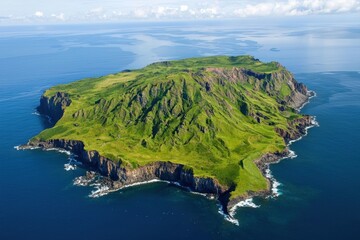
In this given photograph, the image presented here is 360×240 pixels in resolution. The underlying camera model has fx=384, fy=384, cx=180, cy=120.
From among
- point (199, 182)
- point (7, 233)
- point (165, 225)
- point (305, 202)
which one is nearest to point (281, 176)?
point (305, 202)

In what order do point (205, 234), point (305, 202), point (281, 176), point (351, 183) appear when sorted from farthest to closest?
point (281, 176) → point (351, 183) → point (305, 202) → point (205, 234)

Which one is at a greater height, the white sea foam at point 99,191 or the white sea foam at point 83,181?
the white sea foam at point 83,181

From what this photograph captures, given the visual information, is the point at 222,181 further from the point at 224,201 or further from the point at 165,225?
the point at 165,225

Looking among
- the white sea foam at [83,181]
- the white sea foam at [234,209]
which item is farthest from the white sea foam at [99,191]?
the white sea foam at [234,209]

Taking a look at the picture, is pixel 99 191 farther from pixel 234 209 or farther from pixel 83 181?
pixel 234 209

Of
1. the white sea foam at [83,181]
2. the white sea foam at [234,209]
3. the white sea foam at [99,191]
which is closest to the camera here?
the white sea foam at [234,209]

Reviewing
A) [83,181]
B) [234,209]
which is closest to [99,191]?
[83,181]

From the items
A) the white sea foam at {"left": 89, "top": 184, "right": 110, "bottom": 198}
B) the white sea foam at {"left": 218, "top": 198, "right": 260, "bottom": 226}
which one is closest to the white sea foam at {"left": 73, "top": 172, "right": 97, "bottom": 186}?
the white sea foam at {"left": 89, "top": 184, "right": 110, "bottom": 198}

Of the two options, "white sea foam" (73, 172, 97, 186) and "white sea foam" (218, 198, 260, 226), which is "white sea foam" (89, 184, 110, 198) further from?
"white sea foam" (218, 198, 260, 226)

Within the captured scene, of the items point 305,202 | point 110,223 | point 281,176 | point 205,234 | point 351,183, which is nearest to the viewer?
point 205,234

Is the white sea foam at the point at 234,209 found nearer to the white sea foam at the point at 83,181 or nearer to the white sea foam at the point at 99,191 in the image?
the white sea foam at the point at 99,191

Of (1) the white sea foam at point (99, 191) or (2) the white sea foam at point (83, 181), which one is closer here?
(1) the white sea foam at point (99, 191)
